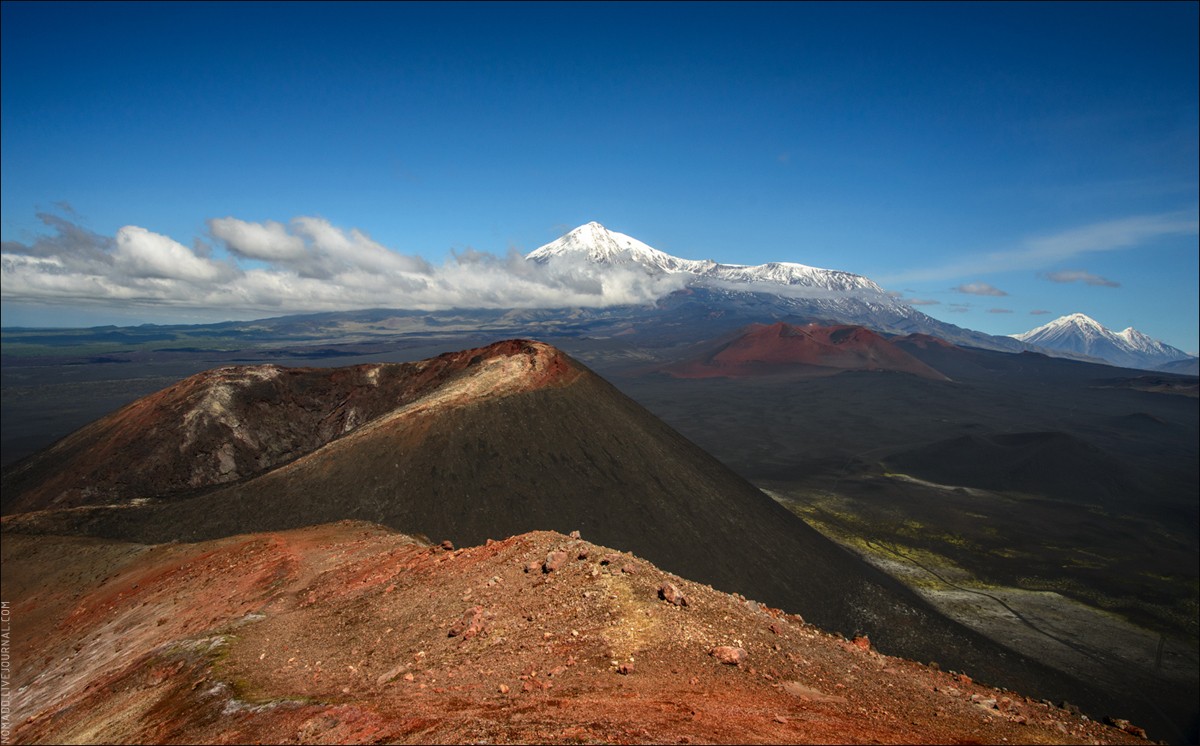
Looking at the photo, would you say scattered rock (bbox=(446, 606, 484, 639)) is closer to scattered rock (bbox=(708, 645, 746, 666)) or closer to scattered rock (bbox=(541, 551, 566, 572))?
scattered rock (bbox=(541, 551, 566, 572))

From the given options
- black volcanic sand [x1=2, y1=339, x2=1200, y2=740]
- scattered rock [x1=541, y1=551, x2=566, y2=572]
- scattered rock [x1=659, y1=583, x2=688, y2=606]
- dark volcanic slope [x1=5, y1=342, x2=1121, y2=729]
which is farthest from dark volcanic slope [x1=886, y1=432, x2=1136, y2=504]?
scattered rock [x1=541, y1=551, x2=566, y2=572]

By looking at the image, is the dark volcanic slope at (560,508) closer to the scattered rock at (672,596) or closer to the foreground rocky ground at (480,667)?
the foreground rocky ground at (480,667)

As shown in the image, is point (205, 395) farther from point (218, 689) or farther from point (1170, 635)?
point (1170, 635)

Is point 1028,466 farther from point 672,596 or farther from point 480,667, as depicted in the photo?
point 480,667

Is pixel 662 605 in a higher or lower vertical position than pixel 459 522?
higher

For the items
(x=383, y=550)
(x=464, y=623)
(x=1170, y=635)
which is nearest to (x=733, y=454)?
(x=1170, y=635)

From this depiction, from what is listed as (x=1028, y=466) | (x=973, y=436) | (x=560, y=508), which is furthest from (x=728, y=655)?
(x=973, y=436)
